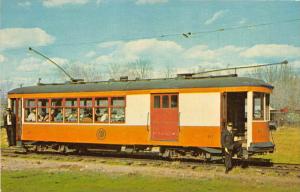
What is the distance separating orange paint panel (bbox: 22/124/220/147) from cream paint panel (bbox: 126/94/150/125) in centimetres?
29

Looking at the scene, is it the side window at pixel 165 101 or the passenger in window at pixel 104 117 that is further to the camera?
the passenger in window at pixel 104 117

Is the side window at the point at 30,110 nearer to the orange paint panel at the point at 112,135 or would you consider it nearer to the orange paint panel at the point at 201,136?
the orange paint panel at the point at 112,135

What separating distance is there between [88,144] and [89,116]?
4.73 ft

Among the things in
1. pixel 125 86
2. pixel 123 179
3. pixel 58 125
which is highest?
pixel 125 86

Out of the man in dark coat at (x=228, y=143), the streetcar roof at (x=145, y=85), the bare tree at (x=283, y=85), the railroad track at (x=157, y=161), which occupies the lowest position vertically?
the railroad track at (x=157, y=161)

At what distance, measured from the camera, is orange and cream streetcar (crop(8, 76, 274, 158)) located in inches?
694

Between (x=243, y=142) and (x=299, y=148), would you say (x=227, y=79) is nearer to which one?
(x=243, y=142)

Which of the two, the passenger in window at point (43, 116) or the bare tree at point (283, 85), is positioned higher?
the bare tree at point (283, 85)

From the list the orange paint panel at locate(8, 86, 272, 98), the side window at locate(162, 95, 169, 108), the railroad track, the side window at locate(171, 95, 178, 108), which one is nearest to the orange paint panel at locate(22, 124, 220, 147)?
the railroad track

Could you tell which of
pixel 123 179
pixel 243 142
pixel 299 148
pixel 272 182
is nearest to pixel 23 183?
pixel 123 179

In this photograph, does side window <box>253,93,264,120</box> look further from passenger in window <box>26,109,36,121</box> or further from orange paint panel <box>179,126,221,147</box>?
passenger in window <box>26,109,36,121</box>

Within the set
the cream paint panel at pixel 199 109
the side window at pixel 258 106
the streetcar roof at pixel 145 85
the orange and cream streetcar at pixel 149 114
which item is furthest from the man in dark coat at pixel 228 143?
the streetcar roof at pixel 145 85

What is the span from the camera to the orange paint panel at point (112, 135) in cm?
1791

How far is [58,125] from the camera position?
72.6 feet
